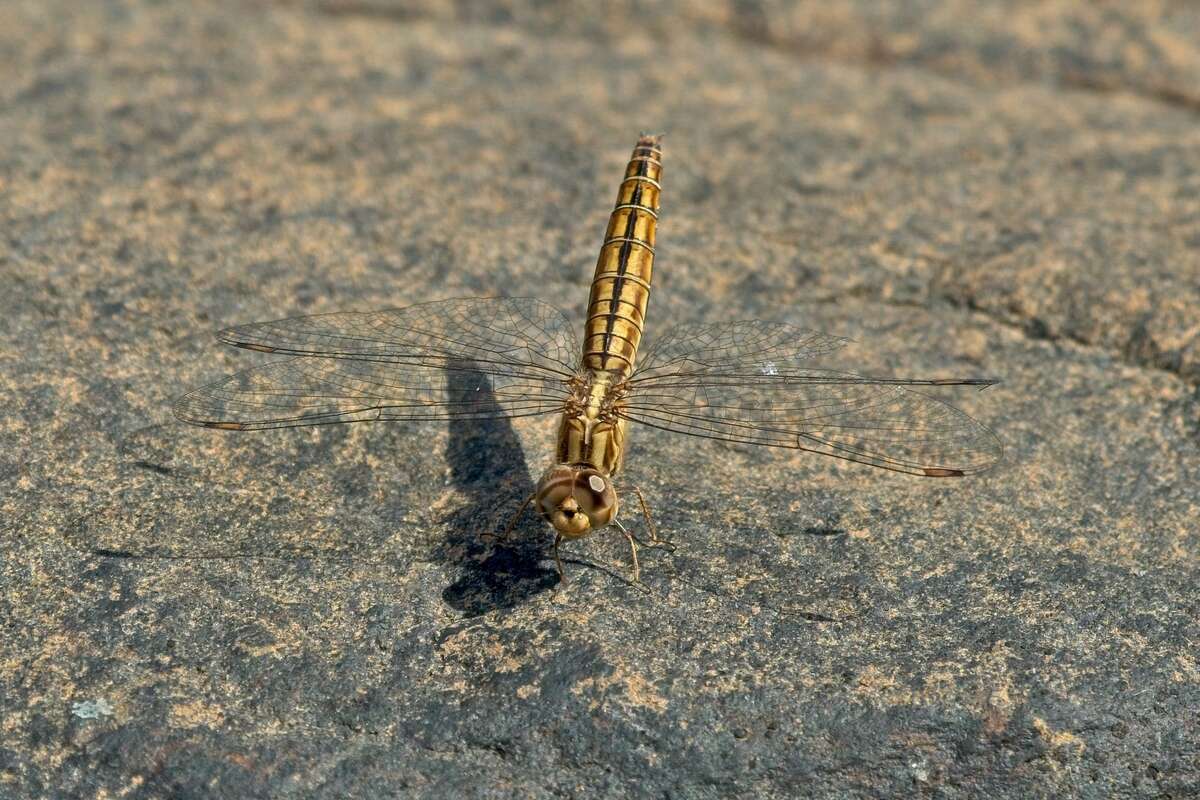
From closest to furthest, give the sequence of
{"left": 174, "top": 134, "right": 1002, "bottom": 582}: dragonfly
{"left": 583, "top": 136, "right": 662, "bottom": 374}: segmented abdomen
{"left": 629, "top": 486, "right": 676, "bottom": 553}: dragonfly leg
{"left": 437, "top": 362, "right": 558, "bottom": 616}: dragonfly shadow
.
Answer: {"left": 437, "top": 362, "right": 558, "bottom": 616}: dragonfly shadow, {"left": 629, "top": 486, "right": 676, "bottom": 553}: dragonfly leg, {"left": 174, "top": 134, "right": 1002, "bottom": 582}: dragonfly, {"left": 583, "top": 136, "right": 662, "bottom": 374}: segmented abdomen

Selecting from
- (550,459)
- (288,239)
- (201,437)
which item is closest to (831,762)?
(550,459)

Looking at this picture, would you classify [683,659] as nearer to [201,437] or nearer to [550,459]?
[550,459]

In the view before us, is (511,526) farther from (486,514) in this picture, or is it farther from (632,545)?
(632,545)

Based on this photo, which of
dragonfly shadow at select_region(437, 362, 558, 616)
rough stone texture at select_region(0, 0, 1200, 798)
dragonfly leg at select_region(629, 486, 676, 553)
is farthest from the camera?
dragonfly leg at select_region(629, 486, 676, 553)

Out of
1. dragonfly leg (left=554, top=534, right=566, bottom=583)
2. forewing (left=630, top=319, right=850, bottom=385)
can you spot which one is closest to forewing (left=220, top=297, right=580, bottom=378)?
forewing (left=630, top=319, right=850, bottom=385)

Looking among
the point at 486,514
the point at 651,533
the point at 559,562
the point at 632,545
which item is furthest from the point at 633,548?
the point at 486,514

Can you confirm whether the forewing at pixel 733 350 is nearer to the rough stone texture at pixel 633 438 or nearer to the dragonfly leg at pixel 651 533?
the rough stone texture at pixel 633 438

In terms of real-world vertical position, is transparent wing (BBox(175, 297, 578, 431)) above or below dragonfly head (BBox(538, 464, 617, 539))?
above

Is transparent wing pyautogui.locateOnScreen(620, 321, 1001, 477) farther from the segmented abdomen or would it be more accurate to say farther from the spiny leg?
the spiny leg
